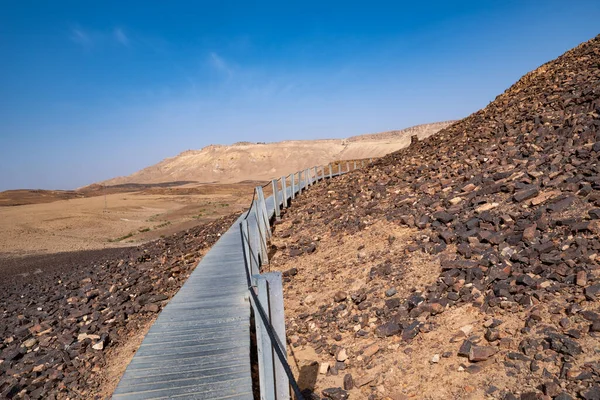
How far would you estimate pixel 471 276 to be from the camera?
17.7 ft

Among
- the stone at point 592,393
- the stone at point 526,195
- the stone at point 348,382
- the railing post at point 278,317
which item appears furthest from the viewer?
the stone at point 526,195

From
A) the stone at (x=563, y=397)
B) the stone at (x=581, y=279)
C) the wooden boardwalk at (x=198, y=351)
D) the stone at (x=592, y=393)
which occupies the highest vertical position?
the stone at (x=581, y=279)

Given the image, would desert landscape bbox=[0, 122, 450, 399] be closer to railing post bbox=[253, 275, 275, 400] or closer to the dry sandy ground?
the dry sandy ground

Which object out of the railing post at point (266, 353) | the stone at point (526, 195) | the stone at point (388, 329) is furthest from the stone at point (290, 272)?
the railing post at point (266, 353)

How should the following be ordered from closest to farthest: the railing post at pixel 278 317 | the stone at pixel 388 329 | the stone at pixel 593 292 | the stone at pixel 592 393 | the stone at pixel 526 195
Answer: the railing post at pixel 278 317 → the stone at pixel 592 393 → the stone at pixel 593 292 → the stone at pixel 388 329 → the stone at pixel 526 195

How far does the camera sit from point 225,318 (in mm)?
5379

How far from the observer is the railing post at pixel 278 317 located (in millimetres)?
2850

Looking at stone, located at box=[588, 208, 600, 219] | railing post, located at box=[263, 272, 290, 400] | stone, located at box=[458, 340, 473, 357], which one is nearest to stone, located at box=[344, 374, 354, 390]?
stone, located at box=[458, 340, 473, 357]

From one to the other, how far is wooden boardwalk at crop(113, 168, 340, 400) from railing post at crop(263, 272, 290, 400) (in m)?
0.83

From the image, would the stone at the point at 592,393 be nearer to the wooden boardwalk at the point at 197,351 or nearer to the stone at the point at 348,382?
the stone at the point at 348,382

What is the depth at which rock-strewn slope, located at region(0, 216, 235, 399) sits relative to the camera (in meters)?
6.13

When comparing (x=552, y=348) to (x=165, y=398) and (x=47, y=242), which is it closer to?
(x=165, y=398)

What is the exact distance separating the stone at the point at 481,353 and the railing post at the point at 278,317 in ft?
7.39

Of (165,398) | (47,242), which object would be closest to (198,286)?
(165,398)
